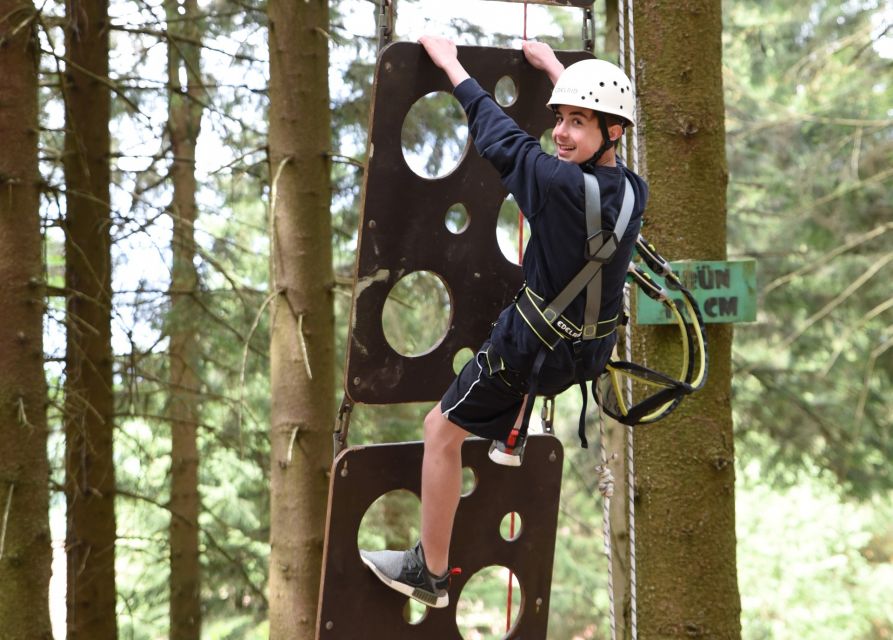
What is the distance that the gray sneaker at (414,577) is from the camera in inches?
135

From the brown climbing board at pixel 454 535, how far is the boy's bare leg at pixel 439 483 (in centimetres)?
24

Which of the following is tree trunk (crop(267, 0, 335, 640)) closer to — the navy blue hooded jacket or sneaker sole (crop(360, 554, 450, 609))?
sneaker sole (crop(360, 554, 450, 609))

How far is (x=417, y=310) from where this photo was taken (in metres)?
9.37

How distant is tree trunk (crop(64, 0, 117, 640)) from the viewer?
236 inches

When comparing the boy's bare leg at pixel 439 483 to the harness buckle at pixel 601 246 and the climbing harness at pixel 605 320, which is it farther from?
the harness buckle at pixel 601 246

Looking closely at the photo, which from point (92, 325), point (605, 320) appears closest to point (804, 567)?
point (92, 325)

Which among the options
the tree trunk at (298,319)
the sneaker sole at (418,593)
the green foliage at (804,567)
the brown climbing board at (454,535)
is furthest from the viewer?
the green foliage at (804,567)

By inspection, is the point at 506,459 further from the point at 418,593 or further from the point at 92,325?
the point at 92,325

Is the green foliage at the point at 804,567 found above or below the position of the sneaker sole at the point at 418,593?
below

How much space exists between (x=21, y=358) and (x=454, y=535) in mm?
1958

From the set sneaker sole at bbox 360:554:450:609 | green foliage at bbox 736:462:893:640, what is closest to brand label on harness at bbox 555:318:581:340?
sneaker sole at bbox 360:554:450:609

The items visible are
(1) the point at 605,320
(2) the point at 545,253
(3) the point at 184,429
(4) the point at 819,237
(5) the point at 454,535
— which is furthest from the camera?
(4) the point at 819,237

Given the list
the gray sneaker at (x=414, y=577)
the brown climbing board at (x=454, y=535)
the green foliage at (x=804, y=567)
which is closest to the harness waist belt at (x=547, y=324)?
the brown climbing board at (x=454, y=535)

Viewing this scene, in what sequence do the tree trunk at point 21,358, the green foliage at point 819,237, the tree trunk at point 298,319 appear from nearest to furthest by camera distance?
the tree trunk at point 21,358
the tree trunk at point 298,319
the green foliage at point 819,237
